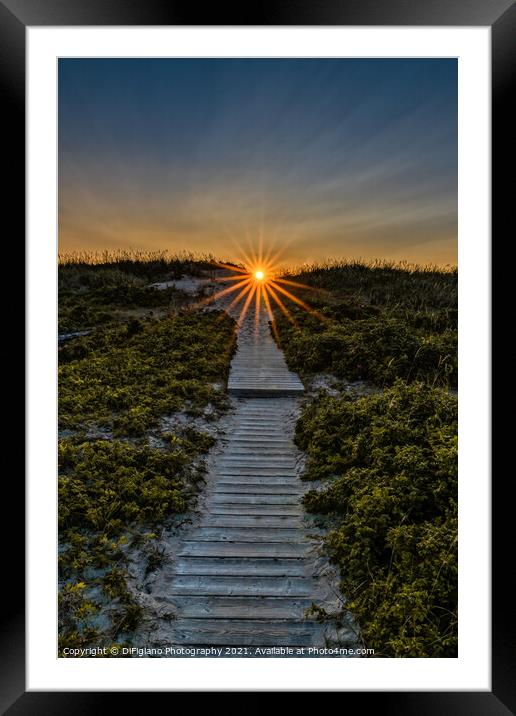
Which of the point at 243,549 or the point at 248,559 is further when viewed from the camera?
the point at 243,549

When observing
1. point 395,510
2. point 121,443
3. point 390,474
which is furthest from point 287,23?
point 121,443

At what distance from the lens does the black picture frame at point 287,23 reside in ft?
6.39

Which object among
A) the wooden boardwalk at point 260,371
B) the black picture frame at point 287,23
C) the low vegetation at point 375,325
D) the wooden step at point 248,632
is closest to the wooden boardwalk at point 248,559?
the wooden step at point 248,632

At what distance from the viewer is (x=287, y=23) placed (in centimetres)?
203

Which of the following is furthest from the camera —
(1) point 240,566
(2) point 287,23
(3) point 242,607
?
(1) point 240,566

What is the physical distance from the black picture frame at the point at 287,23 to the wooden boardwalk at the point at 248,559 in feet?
2.18

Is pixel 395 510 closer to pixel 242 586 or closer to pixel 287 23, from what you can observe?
pixel 242 586

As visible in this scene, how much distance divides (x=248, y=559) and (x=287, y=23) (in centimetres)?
350

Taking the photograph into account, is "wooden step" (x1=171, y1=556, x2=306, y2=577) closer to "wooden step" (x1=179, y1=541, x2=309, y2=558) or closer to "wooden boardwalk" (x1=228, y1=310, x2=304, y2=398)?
"wooden step" (x1=179, y1=541, x2=309, y2=558)

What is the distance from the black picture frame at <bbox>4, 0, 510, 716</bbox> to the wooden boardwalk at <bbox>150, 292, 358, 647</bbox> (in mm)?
666

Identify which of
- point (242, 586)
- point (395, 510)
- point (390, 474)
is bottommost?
point (242, 586)

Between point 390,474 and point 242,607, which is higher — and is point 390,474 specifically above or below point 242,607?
above
